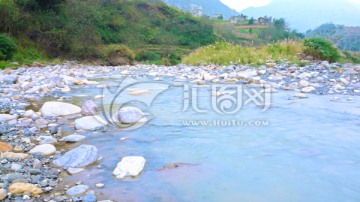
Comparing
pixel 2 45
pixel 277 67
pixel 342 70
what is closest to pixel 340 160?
pixel 342 70

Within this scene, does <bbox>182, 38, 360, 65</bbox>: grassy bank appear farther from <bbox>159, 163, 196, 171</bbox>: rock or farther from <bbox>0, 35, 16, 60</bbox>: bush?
<bbox>159, 163, 196, 171</bbox>: rock

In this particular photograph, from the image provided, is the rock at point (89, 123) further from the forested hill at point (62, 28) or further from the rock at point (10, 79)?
the forested hill at point (62, 28)

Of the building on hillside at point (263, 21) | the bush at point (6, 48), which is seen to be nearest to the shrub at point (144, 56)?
the bush at point (6, 48)

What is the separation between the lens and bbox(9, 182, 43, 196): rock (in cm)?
216

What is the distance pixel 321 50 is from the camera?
12.1m

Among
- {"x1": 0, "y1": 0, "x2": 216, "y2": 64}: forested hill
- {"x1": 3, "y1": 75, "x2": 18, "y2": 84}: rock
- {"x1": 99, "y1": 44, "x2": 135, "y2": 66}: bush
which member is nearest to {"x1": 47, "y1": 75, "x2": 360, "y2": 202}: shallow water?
{"x1": 3, "y1": 75, "x2": 18, "y2": 84}: rock

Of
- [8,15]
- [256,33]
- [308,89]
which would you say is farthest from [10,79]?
[256,33]

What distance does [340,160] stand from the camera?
2865mm

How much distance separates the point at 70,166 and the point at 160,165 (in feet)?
2.43

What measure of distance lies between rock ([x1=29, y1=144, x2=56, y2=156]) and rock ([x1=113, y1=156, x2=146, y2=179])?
0.71m

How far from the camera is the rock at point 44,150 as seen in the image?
9.71 ft

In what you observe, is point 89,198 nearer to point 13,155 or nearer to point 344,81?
point 13,155

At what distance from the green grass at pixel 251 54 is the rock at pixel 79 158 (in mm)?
8878

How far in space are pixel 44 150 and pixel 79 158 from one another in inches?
16.4
